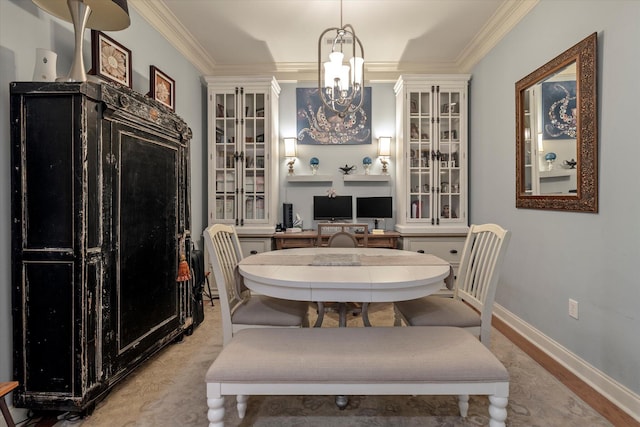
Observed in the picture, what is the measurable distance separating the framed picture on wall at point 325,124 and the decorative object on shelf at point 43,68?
2805 millimetres

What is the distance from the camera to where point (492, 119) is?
335 cm

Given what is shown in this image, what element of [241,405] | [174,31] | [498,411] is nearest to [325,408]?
[241,405]

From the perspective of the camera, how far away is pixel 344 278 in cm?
152

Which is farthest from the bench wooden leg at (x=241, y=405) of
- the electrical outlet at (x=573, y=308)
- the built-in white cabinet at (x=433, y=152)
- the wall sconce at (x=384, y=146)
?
the wall sconce at (x=384, y=146)

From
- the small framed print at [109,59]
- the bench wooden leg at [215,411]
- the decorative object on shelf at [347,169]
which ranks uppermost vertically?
the small framed print at [109,59]

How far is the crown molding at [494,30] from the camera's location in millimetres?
2764

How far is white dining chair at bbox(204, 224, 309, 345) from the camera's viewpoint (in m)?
1.75

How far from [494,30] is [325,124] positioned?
2.01 meters

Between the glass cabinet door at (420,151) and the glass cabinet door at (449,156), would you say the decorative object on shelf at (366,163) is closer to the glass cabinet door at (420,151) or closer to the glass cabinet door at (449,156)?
the glass cabinet door at (420,151)

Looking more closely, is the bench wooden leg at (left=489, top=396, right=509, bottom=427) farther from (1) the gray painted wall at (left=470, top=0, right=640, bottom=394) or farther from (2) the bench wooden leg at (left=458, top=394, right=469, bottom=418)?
(1) the gray painted wall at (left=470, top=0, right=640, bottom=394)

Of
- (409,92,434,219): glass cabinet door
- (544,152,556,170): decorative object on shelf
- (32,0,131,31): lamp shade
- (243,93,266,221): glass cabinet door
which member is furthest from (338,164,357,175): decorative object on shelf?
(32,0,131,31): lamp shade

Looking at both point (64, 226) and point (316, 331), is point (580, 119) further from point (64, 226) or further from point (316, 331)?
point (64, 226)

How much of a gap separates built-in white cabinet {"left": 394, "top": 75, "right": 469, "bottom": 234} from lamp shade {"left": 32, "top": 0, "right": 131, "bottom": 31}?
9.48ft

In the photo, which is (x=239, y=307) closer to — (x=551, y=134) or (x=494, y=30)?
(x=551, y=134)
